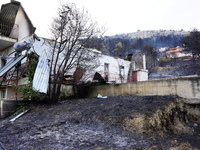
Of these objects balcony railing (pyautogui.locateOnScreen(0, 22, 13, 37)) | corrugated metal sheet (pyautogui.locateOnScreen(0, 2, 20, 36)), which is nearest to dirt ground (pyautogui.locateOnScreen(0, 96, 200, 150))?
balcony railing (pyautogui.locateOnScreen(0, 22, 13, 37))

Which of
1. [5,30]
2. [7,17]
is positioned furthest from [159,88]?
[7,17]

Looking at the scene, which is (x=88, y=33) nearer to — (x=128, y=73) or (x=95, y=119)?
(x=95, y=119)

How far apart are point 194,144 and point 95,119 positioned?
292 cm

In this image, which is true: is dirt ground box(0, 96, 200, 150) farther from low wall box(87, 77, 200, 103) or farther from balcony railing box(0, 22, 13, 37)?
balcony railing box(0, 22, 13, 37)

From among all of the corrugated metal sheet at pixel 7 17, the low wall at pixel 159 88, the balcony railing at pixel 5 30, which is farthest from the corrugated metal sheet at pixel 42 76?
the corrugated metal sheet at pixel 7 17

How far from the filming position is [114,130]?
174 inches

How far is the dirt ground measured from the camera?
3.56 m

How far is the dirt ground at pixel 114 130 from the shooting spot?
356cm

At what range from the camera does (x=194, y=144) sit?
12.1ft

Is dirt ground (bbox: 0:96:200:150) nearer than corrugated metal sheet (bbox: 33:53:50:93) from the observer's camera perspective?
Yes

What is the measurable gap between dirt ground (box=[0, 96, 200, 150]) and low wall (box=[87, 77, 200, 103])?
0.61 metres

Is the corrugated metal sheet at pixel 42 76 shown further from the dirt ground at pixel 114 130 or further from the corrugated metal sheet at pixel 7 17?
the corrugated metal sheet at pixel 7 17

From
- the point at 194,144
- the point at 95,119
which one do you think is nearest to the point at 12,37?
the point at 95,119

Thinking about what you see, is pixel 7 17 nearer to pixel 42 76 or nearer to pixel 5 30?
pixel 5 30
